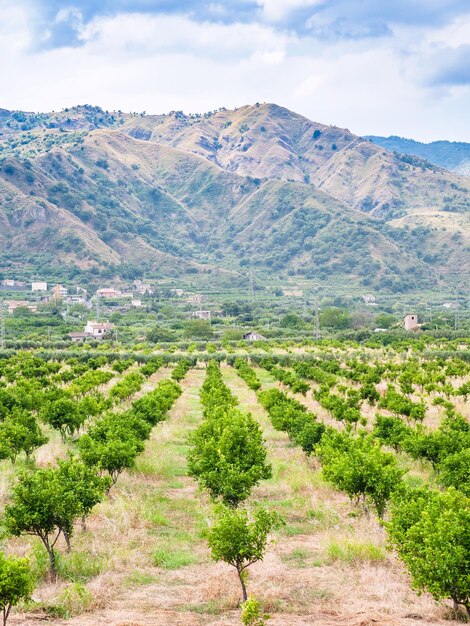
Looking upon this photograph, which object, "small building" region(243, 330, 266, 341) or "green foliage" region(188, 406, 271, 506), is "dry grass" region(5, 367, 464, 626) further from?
"small building" region(243, 330, 266, 341)

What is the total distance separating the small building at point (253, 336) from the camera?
116181 millimetres

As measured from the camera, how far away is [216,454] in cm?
2256

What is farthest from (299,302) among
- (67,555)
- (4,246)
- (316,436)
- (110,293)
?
(67,555)

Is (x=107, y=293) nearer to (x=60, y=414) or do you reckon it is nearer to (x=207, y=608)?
(x=60, y=414)

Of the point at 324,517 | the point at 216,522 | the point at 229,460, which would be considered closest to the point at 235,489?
the point at 229,460

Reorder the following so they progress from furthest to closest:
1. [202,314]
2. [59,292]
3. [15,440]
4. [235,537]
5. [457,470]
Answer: [59,292], [202,314], [15,440], [457,470], [235,537]

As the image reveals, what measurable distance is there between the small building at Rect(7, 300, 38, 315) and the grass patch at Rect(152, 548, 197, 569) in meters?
127

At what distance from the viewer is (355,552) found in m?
17.2

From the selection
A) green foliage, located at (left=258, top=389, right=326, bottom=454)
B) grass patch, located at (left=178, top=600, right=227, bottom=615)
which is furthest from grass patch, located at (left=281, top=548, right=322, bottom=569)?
green foliage, located at (left=258, top=389, right=326, bottom=454)

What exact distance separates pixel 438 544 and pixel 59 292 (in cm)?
15959

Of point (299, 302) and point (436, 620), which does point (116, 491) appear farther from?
point (299, 302)

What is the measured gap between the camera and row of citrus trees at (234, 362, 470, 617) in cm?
1232

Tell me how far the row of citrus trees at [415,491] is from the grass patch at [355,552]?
1.05 metres

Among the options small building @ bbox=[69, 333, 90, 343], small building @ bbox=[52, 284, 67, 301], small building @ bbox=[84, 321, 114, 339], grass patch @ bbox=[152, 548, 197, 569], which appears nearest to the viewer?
grass patch @ bbox=[152, 548, 197, 569]
